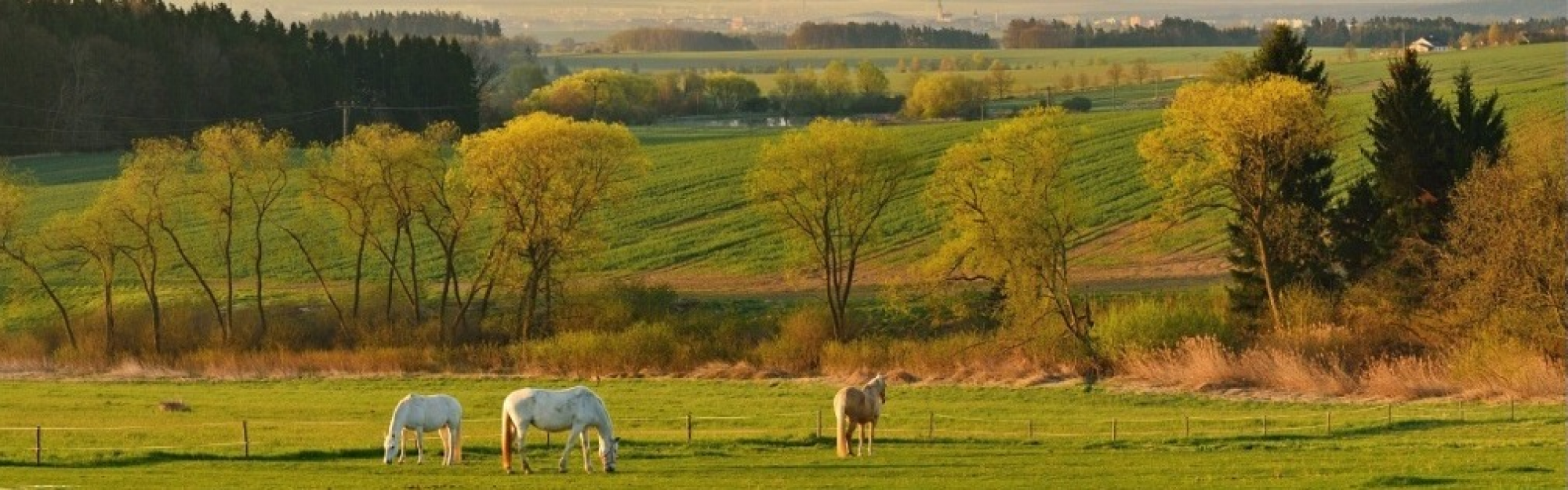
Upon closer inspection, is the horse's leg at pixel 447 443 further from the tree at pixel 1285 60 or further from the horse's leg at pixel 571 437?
the tree at pixel 1285 60

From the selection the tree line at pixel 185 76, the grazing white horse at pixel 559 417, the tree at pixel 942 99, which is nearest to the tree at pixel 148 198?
the grazing white horse at pixel 559 417

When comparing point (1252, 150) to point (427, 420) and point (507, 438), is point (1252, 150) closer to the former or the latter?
point (427, 420)

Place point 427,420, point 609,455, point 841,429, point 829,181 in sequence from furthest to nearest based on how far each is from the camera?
point 829,181, point 841,429, point 427,420, point 609,455

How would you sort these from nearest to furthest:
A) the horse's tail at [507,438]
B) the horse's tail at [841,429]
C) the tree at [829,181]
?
the horse's tail at [507,438] → the horse's tail at [841,429] → the tree at [829,181]

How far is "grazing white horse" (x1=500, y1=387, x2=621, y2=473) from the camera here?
36.3 m

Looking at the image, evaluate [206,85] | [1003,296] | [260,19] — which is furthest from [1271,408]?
[260,19]

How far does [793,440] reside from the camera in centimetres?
4600

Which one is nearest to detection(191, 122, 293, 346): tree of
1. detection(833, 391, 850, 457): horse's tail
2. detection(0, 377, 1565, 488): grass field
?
detection(0, 377, 1565, 488): grass field

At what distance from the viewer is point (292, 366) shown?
77188 mm

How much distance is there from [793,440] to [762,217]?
62481mm

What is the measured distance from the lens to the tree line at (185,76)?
148 m

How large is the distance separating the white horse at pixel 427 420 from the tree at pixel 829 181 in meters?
39.3

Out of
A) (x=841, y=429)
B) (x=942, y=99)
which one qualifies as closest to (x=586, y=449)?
(x=841, y=429)

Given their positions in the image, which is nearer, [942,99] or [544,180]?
[544,180]
